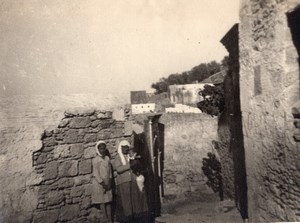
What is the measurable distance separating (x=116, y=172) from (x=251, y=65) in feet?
9.35

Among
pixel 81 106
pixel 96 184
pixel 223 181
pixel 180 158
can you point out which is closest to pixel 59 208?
pixel 96 184

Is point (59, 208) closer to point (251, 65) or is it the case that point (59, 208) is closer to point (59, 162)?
point (59, 162)

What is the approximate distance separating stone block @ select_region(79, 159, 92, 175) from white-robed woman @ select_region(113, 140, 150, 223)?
0.43m

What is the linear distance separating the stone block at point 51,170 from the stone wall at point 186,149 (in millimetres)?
7078

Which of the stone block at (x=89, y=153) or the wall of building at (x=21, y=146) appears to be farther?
the stone block at (x=89, y=153)

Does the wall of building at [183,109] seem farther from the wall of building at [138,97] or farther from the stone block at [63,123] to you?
the stone block at [63,123]

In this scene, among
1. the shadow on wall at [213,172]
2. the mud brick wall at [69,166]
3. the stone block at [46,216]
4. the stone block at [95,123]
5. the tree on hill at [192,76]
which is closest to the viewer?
the stone block at [46,216]

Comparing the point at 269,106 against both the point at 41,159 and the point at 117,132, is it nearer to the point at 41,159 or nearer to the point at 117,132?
the point at 117,132

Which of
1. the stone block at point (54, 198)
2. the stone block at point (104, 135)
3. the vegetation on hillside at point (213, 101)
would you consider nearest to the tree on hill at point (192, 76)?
the vegetation on hillside at point (213, 101)

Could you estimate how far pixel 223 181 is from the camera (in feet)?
31.6

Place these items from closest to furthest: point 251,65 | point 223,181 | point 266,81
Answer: point 266,81, point 251,65, point 223,181

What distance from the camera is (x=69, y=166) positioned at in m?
5.32

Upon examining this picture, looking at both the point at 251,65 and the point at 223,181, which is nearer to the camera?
the point at 251,65

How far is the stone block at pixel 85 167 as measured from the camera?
5.39 m
